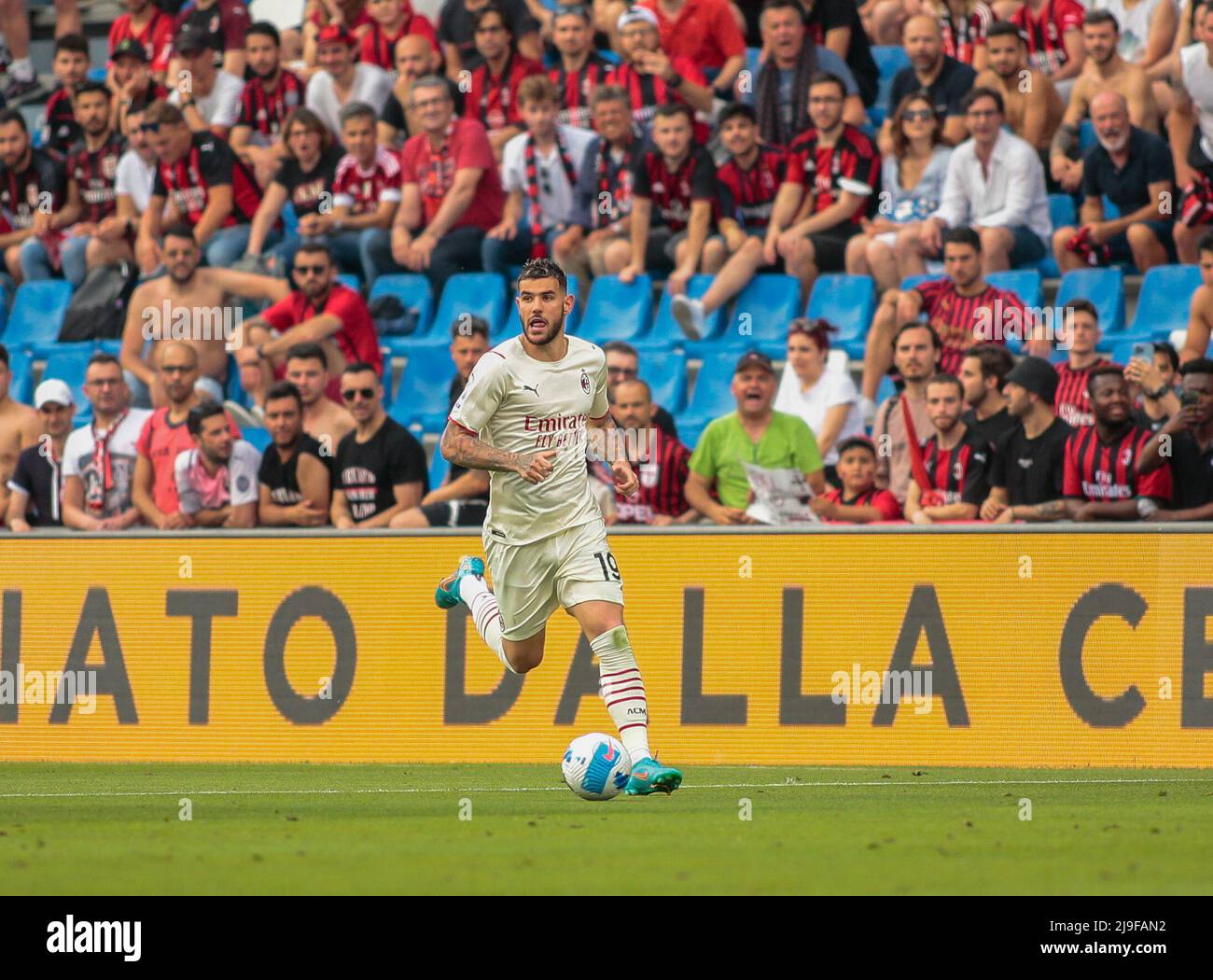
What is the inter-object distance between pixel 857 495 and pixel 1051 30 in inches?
195

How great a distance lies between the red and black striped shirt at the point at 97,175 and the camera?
17531 millimetres

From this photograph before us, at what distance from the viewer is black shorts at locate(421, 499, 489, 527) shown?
12.4 meters

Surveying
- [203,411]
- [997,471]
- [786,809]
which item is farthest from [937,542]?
[203,411]

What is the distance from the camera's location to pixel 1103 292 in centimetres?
1348

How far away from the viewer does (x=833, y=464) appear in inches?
506

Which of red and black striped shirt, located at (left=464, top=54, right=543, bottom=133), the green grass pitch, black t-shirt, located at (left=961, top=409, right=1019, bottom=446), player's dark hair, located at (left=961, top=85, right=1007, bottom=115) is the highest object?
red and black striped shirt, located at (left=464, top=54, right=543, bottom=133)

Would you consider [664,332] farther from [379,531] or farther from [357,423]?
[379,531]

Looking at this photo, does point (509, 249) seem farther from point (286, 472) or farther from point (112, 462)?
point (112, 462)

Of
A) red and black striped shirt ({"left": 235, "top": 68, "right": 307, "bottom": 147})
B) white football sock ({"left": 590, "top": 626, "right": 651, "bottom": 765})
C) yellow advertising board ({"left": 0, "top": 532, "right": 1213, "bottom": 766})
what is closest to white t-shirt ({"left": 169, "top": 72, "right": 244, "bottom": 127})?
red and black striped shirt ({"left": 235, "top": 68, "right": 307, "bottom": 147})

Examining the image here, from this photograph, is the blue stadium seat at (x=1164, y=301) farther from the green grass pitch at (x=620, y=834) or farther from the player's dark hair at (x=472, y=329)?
the player's dark hair at (x=472, y=329)

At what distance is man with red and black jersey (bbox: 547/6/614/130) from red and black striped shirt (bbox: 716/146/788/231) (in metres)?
1.53

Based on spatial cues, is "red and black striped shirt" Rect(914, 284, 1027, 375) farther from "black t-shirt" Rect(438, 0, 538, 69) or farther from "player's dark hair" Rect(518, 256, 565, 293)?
"black t-shirt" Rect(438, 0, 538, 69)

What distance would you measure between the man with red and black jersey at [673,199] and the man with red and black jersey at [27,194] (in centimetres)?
582

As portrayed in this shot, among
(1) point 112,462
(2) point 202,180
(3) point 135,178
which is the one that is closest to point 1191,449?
(1) point 112,462
